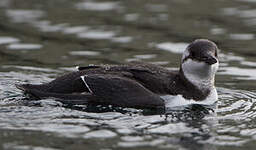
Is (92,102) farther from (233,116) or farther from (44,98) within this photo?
(233,116)

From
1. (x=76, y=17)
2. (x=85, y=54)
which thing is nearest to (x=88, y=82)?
(x=85, y=54)

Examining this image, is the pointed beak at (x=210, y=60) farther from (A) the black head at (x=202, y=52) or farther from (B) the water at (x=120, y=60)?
(B) the water at (x=120, y=60)

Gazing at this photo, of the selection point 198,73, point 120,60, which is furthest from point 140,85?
point 120,60

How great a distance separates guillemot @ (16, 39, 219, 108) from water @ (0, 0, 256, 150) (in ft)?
0.55

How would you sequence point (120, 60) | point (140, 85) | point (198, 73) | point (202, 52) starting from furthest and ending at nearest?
point (120, 60) < point (198, 73) < point (202, 52) < point (140, 85)

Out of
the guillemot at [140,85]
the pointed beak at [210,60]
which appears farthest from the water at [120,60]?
the pointed beak at [210,60]

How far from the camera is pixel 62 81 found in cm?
1002

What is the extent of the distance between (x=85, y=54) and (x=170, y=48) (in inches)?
66.2

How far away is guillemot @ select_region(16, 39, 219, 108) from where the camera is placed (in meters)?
9.68

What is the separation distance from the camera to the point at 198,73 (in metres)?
10.1

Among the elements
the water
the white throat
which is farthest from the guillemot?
the water

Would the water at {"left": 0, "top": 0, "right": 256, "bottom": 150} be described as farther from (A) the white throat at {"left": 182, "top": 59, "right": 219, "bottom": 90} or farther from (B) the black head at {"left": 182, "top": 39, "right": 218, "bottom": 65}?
(B) the black head at {"left": 182, "top": 39, "right": 218, "bottom": 65}

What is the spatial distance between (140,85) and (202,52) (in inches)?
40.1

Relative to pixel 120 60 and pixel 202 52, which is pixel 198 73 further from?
pixel 120 60
